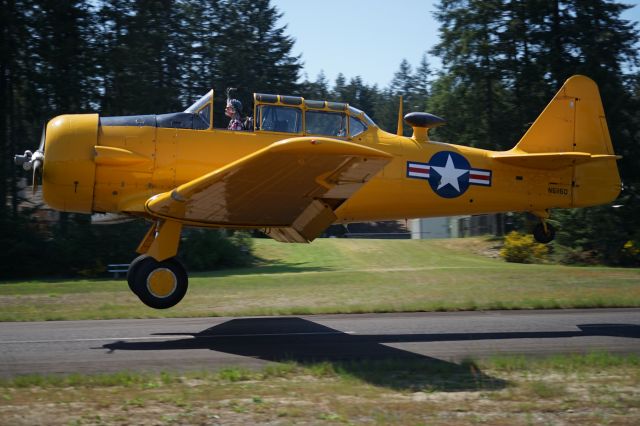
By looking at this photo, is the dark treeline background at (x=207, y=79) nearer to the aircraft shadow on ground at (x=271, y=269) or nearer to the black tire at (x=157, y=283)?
the aircraft shadow on ground at (x=271, y=269)

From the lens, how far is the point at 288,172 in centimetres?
853

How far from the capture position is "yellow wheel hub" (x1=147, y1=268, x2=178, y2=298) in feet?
31.7

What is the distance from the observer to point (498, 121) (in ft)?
101

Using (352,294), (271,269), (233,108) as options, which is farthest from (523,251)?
(233,108)

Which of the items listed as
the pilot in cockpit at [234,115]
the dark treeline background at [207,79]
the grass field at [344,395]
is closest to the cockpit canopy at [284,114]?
the pilot in cockpit at [234,115]

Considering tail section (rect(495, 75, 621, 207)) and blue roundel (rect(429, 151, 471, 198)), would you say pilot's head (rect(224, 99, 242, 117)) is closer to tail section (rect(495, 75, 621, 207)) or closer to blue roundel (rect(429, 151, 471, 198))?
blue roundel (rect(429, 151, 471, 198))

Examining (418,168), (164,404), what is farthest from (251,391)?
(418,168)

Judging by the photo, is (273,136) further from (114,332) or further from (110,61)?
(110,61)

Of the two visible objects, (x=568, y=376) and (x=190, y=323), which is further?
(x=190, y=323)

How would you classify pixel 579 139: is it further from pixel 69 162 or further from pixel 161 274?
pixel 69 162

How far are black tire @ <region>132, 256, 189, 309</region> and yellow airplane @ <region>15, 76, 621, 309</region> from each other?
0.01m

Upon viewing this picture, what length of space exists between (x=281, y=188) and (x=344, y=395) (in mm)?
3478

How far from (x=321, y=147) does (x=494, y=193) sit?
4.72 metres

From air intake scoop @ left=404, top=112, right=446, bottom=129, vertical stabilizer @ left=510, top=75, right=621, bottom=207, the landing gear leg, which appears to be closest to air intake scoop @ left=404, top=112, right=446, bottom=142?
air intake scoop @ left=404, top=112, right=446, bottom=129
